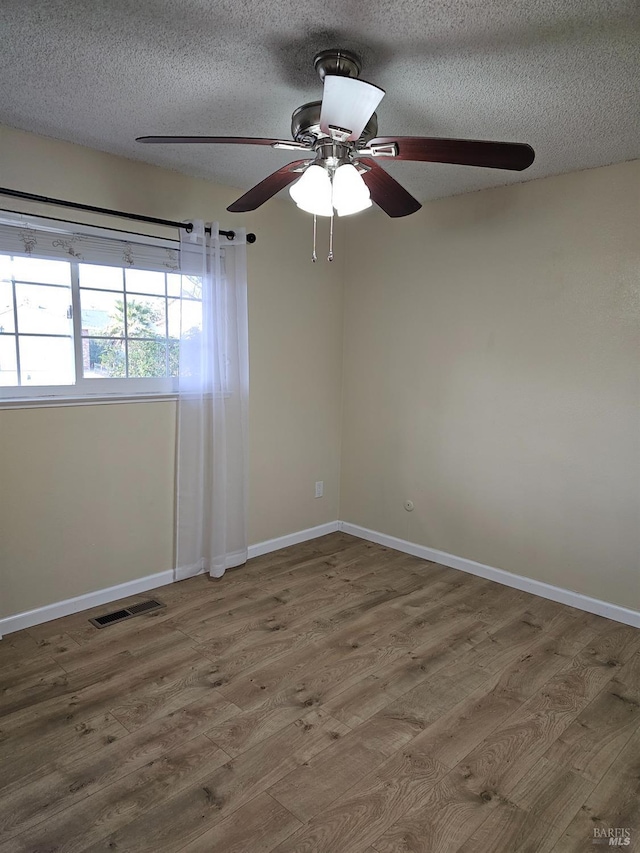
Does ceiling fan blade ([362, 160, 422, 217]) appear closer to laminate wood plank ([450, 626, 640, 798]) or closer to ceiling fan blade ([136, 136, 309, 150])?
ceiling fan blade ([136, 136, 309, 150])

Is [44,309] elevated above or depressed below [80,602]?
above

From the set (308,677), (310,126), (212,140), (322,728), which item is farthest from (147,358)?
(322,728)

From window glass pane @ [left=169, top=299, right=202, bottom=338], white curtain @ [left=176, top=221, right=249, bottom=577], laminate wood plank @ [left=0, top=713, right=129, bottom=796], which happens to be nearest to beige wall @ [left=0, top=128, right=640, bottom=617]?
white curtain @ [left=176, top=221, right=249, bottom=577]

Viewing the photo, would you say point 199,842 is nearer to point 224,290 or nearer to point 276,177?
point 276,177

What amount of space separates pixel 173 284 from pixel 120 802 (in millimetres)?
2523

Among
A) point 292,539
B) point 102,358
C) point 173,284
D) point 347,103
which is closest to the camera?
point 347,103

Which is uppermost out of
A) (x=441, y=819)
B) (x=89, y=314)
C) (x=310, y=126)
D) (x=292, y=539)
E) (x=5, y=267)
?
(x=310, y=126)

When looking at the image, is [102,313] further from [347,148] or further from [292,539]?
[292,539]

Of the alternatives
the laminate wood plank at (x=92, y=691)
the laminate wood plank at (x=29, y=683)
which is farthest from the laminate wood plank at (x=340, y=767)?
the laminate wood plank at (x=29, y=683)

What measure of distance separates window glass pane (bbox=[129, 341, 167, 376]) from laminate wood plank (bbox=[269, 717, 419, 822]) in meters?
2.16

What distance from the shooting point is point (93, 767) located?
1.80 metres

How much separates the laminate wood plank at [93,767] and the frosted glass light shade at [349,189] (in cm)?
199
